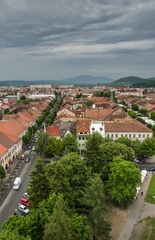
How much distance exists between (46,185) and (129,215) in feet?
53.0

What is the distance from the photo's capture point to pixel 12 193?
3922cm

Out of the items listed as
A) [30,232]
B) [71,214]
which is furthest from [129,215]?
[30,232]

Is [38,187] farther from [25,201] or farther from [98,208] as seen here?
[98,208]

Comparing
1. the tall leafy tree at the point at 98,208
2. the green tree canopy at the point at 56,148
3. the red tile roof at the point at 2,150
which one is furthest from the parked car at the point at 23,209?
the green tree canopy at the point at 56,148

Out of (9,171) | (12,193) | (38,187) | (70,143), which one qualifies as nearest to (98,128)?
(70,143)

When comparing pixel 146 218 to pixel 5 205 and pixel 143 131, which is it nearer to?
pixel 5 205

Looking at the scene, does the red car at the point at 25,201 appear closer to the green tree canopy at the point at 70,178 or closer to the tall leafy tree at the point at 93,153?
the green tree canopy at the point at 70,178

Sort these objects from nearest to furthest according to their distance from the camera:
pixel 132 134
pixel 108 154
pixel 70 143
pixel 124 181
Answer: pixel 124 181 < pixel 108 154 < pixel 70 143 < pixel 132 134

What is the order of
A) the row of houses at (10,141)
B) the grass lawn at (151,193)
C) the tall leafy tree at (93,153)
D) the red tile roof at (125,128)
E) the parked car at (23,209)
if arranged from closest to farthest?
the parked car at (23,209) → the grass lawn at (151,193) → the tall leafy tree at (93,153) → the row of houses at (10,141) → the red tile roof at (125,128)

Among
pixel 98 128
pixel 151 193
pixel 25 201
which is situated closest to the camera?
pixel 25 201

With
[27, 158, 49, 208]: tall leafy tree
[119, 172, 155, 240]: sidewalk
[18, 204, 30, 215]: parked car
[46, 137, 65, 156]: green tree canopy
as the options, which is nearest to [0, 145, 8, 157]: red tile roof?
[46, 137, 65, 156]: green tree canopy

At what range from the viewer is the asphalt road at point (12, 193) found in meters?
33.7

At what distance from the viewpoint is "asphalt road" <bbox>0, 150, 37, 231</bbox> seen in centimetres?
3372

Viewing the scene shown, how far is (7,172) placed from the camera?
48.1 meters
